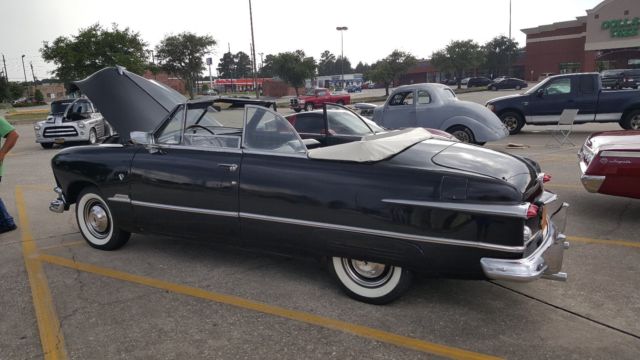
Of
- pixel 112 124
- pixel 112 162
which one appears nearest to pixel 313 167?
pixel 112 162

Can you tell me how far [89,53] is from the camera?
110 feet

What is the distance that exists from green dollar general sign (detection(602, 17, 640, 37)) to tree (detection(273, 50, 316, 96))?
31.7m

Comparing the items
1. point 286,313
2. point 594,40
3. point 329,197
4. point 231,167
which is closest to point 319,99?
point 231,167

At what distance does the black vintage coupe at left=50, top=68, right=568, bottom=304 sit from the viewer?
326 centimetres

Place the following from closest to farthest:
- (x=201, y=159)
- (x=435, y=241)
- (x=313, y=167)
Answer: (x=435, y=241) < (x=313, y=167) < (x=201, y=159)

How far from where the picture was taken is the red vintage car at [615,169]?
5.20 metres

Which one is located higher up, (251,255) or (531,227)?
(531,227)

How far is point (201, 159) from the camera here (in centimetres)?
440

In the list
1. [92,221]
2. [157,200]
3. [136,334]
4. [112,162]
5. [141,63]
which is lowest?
[136,334]

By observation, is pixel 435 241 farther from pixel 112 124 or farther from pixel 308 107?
pixel 308 107

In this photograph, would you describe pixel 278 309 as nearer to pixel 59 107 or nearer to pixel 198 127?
pixel 198 127

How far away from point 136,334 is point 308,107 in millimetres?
30040

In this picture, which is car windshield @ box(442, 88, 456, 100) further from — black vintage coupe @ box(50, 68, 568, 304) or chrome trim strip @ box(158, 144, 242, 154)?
chrome trim strip @ box(158, 144, 242, 154)

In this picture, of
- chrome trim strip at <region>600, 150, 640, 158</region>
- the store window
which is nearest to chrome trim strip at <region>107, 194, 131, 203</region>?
chrome trim strip at <region>600, 150, 640, 158</region>
